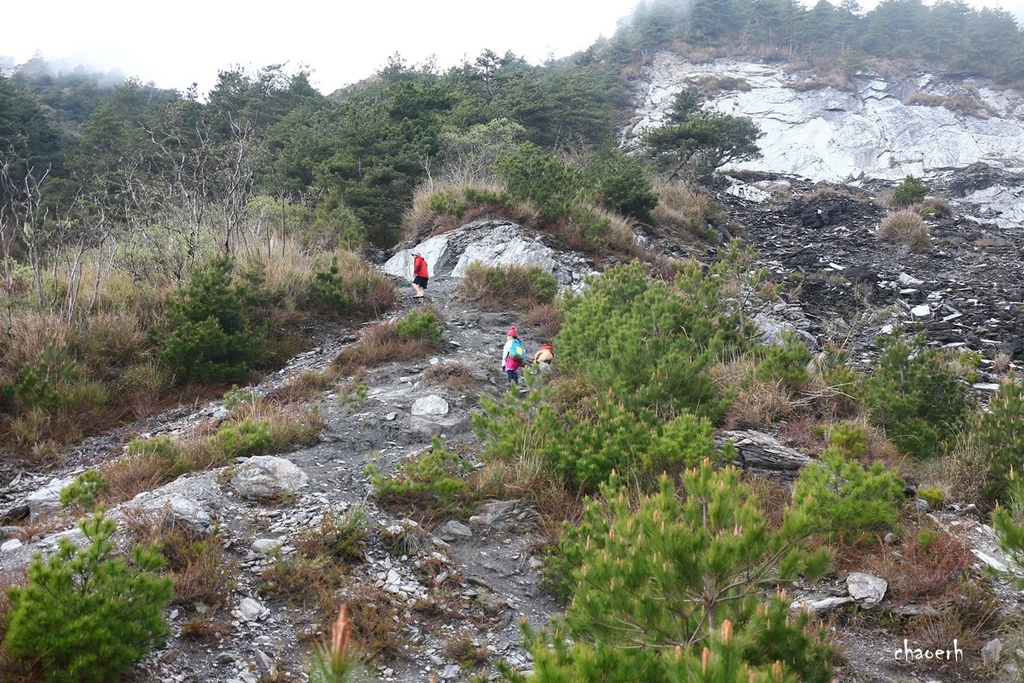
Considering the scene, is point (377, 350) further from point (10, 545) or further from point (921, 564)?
point (921, 564)

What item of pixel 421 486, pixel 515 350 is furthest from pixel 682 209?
pixel 421 486

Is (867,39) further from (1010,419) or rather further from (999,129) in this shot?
(1010,419)

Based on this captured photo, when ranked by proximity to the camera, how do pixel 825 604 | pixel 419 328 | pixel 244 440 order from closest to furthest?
pixel 825 604 < pixel 244 440 < pixel 419 328

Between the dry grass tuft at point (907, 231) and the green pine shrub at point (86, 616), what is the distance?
20.9m

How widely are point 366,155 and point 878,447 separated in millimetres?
16323

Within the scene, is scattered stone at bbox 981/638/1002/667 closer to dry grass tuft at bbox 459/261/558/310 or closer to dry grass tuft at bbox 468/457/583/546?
dry grass tuft at bbox 468/457/583/546

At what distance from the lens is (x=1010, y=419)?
6.03 metres

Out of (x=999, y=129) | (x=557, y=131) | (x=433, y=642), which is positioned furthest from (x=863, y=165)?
(x=433, y=642)

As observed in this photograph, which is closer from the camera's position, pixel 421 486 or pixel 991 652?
pixel 991 652

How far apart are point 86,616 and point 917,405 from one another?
25.4ft

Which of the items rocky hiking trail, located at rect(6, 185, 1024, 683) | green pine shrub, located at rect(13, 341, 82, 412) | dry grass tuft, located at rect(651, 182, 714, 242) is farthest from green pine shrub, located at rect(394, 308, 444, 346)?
dry grass tuft, located at rect(651, 182, 714, 242)

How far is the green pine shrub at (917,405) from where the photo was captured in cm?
680

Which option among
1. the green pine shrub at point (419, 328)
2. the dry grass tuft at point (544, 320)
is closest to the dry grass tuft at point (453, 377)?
the green pine shrub at point (419, 328)

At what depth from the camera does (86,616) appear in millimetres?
3064
